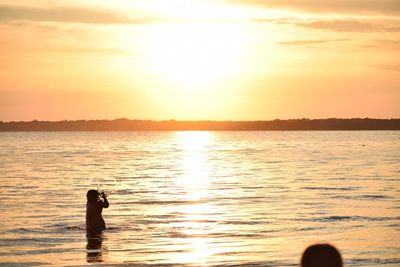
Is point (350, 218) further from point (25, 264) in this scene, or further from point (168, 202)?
point (25, 264)

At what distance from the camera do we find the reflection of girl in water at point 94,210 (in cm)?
2353

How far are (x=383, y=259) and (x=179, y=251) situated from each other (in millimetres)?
5068

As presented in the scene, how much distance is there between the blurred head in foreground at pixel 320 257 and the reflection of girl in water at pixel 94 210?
778 inches

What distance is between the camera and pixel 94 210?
2378 cm

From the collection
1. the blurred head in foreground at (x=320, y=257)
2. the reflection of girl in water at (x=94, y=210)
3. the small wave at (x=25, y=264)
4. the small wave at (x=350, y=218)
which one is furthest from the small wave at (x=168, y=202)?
the blurred head in foreground at (x=320, y=257)

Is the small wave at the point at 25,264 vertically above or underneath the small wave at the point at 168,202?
above

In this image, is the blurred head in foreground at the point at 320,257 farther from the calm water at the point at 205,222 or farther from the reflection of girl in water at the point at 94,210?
the reflection of girl in water at the point at 94,210

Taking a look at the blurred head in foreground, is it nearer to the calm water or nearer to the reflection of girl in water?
the calm water

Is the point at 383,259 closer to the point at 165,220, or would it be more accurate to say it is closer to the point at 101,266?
the point at 101,266

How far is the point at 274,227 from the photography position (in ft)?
81.9

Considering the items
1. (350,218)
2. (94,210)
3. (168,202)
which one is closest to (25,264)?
(94,210)

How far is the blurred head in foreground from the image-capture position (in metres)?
3.84

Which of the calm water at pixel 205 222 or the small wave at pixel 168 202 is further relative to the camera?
the small wave at pixel 168 202

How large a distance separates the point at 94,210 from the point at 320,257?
20344mm
